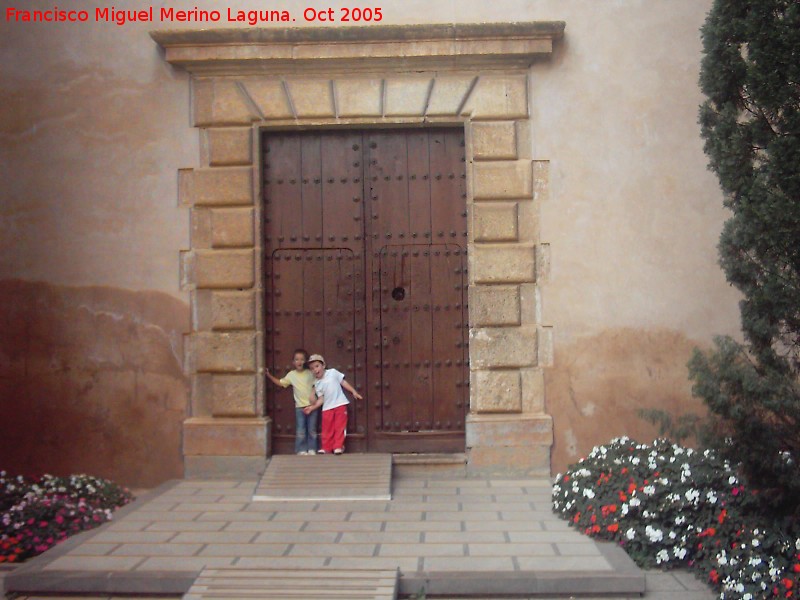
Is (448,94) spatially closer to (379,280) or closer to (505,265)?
(505,265)

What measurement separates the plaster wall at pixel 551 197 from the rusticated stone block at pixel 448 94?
0.45 meters

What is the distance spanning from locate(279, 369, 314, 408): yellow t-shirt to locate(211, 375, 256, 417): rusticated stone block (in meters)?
0.26

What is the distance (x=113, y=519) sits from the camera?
553 cm

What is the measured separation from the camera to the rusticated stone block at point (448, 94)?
6.71 meters

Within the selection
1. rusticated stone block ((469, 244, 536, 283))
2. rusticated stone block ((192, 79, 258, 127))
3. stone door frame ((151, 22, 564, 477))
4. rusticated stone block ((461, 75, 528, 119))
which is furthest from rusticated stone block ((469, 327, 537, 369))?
rusticated stone block ((192, 79, 258, 127))

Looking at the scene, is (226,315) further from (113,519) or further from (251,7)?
(251,7)

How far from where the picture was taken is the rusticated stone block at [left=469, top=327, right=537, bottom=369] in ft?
21.7

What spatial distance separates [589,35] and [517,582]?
4.27m

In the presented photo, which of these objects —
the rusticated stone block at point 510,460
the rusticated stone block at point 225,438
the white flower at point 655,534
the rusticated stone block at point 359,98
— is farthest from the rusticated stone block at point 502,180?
the white flower at point 655,534

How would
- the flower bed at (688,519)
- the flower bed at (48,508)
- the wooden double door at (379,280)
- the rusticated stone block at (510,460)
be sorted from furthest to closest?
the wooden double door at (379,280) → the rusticated stone block at (510,460) → the flower bed at (48,508) → the flower bed at (688,519)

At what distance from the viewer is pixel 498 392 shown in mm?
6590

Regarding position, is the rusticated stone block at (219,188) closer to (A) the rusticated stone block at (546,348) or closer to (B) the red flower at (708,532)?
(A) the rusticated stone block at (546,348)

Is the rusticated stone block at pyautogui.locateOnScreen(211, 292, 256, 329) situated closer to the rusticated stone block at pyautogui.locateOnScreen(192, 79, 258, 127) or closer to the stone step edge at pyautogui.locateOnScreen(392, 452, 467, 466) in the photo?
the rusticated stone block at pyautogui.locateOnScreen(192, 79, 258, 127)

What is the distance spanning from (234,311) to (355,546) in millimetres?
2486
